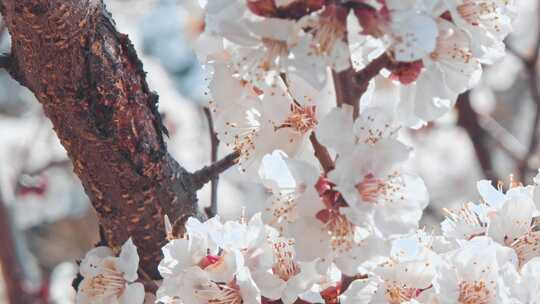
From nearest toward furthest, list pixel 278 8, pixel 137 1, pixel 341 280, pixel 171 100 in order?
pixel 278 8 → pixel 341 280 → pixel 137 1 → pixel 171 100

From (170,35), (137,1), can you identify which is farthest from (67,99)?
(170,35)

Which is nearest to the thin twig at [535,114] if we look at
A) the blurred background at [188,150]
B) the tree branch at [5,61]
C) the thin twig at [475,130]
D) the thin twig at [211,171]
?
the thin twig at [475,130]

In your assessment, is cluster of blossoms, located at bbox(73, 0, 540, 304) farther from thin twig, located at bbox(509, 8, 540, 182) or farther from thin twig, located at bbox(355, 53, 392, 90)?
thin twig, located at bbox(509, 8, 540, 182)

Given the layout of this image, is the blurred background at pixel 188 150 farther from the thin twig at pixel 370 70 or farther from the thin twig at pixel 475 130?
the thin twig at pixel 370 70

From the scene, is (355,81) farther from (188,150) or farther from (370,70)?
(188,150)

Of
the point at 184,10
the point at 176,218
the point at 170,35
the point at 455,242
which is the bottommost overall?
the point at 455,242

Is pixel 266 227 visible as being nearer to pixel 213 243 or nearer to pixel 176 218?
pixel 213 243

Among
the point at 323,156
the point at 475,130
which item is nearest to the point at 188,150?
the point at 475,130
